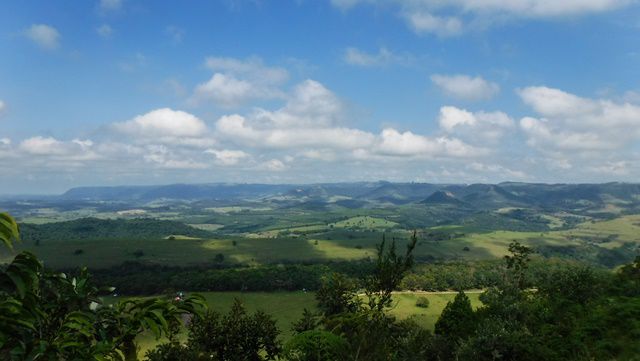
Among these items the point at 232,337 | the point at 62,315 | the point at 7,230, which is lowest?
the point at 232,337

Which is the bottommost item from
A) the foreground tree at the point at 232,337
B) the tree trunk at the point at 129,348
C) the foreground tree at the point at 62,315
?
the foreground tree at the point at 232,337

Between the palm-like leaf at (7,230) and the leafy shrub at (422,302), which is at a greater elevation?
the palm-like leaf at (7,230)

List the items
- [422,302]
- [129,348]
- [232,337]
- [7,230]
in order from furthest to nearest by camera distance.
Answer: [422,302] < [232,337] < [129,348] < [7,230]

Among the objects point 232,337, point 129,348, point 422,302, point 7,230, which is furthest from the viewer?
point 422,302

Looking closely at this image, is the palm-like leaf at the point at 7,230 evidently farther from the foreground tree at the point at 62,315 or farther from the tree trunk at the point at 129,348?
the tree trunk at the point at 129,348

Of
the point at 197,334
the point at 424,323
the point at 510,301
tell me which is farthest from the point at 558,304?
the point at 424,323

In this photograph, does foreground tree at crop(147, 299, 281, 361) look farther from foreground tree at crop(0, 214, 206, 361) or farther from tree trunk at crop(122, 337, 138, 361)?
foreground tree at crop(0, 214, 206, 361)

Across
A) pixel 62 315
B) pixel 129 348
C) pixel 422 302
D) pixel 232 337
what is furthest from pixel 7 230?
pixel 422 302

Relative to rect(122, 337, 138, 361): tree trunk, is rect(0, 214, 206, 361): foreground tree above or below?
above

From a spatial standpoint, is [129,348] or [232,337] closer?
[129,348]

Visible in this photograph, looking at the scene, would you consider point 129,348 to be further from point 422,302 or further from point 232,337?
point 422,302

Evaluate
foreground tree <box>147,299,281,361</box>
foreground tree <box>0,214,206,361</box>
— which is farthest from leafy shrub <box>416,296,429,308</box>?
foreground tree <box>0,214,206,361</box>

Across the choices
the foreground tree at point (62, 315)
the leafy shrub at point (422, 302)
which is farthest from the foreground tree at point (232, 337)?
the leafy shrub at point (422, 302)

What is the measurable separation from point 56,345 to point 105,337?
1.12 m
